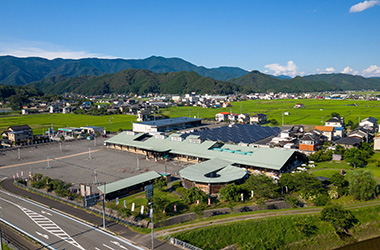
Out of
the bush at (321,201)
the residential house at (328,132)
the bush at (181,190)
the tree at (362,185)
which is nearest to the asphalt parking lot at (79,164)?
the bush at (181,190)

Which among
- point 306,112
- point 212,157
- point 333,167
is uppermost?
point 306,112

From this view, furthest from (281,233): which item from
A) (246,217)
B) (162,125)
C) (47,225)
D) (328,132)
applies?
(162,125)

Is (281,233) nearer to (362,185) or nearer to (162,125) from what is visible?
(362,185)

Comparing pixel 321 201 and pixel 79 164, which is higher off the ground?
pixel 79 164

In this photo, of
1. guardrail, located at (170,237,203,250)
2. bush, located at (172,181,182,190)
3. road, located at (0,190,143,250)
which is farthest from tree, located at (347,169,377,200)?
road, located at (0,190,143,250)

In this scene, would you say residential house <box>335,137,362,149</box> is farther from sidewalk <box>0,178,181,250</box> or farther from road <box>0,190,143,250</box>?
road <box>0,190,143,250</box>

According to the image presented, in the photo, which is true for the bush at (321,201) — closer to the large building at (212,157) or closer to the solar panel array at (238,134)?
the large building at (212,157)

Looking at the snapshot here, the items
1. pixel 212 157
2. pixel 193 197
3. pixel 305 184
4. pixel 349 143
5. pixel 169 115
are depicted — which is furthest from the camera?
pixel 169 115
